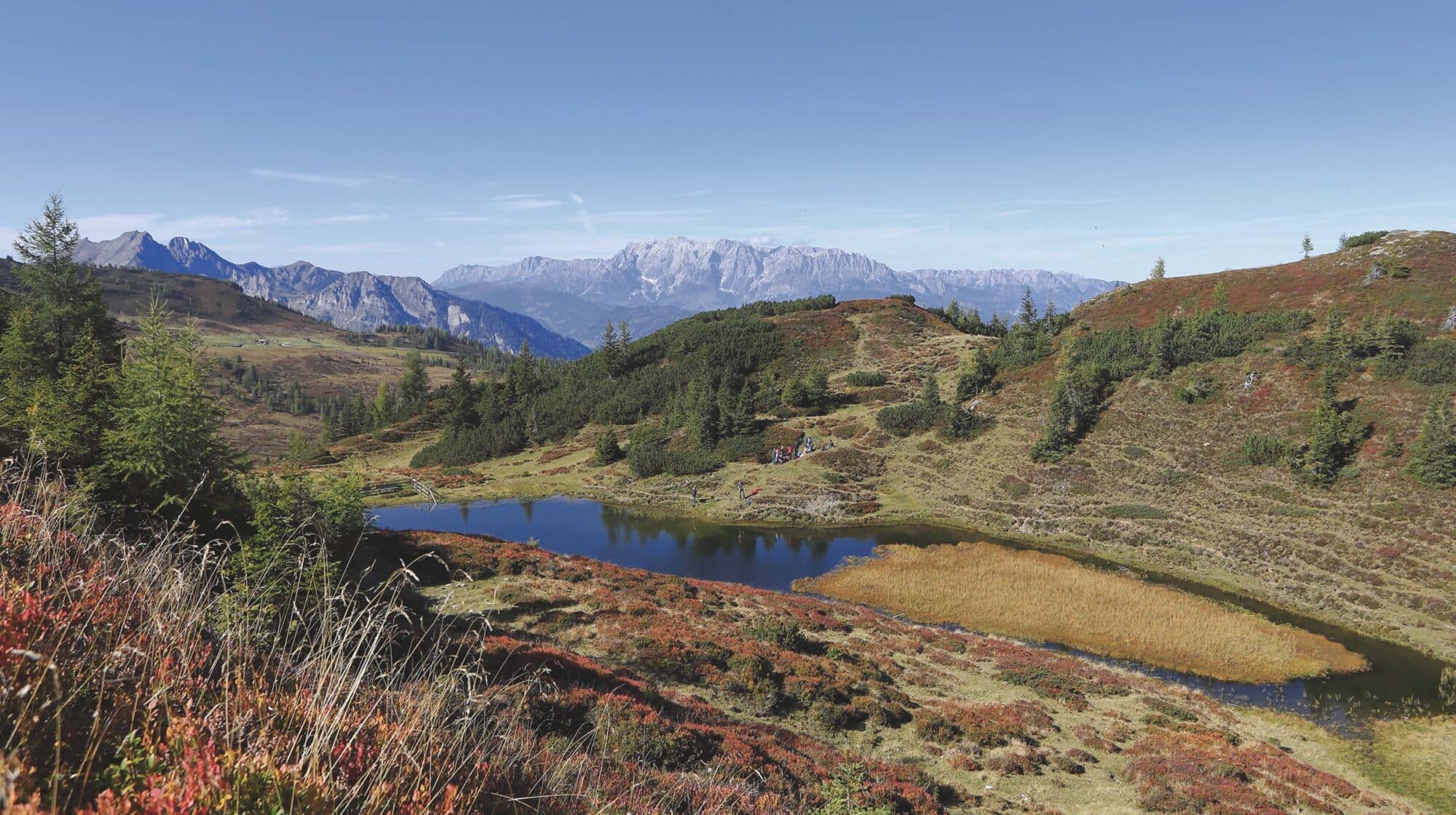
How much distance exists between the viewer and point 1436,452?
128 ft

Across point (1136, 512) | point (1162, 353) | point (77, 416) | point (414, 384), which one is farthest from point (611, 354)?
point (77, 416)

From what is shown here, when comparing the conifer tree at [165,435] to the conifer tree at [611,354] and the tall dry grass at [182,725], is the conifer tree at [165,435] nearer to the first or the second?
the tall dry grass at [182,725]

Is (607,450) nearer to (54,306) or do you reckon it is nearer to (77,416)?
(54,306)

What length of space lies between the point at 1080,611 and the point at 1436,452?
2778cm

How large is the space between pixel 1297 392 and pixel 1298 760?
152ft

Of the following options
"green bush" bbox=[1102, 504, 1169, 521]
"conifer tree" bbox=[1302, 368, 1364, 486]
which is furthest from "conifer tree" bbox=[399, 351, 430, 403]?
"conifer tree" bbox=[1302, 368, 1364, 486]

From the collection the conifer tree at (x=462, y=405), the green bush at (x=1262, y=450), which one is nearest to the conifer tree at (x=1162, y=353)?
the green bush at (x=1262, y=450)

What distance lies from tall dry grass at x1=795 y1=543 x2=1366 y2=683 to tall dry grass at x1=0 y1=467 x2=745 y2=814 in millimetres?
33261

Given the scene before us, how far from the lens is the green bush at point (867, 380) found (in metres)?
82.4

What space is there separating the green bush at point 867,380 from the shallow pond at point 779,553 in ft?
110

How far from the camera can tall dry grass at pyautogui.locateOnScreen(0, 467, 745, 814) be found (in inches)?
114

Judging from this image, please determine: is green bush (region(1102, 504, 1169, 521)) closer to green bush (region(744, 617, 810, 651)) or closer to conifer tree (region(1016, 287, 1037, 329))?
green bush (region(744, 617, 810, 651))

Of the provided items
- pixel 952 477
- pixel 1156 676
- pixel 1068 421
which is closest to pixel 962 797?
pixel 1156 676

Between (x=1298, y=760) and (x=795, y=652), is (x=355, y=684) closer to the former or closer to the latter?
(x=795, y=652)
